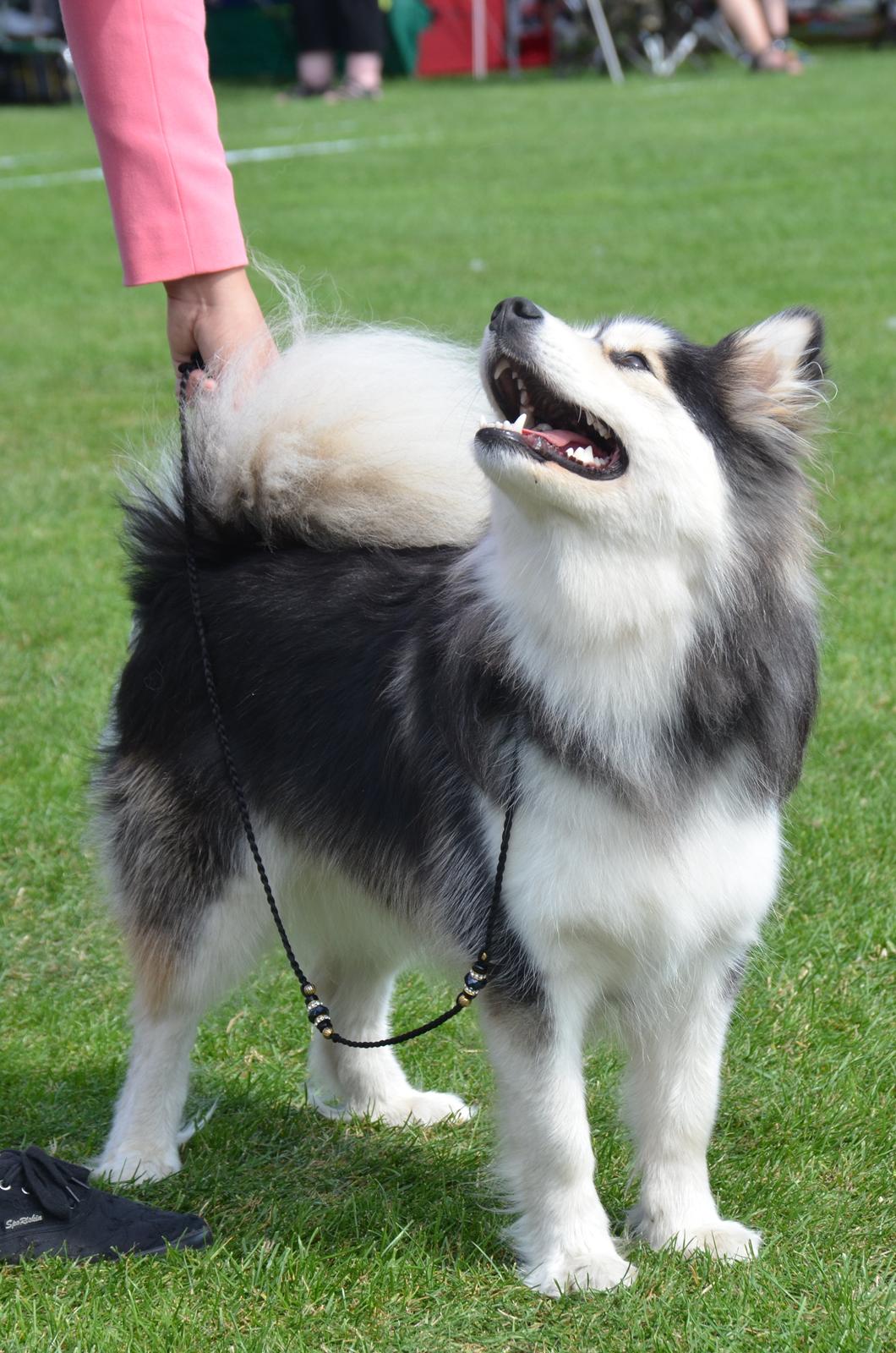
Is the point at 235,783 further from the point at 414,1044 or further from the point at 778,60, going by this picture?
the point at 778,60

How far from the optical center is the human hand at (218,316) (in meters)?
2.73

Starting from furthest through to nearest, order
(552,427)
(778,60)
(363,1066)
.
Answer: (778,60) < (363,1066) < (552,427)

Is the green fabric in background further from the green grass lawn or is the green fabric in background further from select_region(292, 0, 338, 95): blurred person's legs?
the green grass lawn

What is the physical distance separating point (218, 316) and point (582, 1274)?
5.53ft

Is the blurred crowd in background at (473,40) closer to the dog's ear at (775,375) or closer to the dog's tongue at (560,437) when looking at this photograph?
the dog's ear at (775,375)

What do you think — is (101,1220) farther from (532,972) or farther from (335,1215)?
(532,972)

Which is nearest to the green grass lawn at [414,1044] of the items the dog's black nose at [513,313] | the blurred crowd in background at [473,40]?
the dog's black nose at [513,313]

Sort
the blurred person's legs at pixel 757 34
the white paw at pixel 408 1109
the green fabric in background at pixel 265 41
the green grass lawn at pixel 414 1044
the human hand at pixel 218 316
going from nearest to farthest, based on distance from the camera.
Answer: the green grass lawn at pixel 414 1044 < the human hand at pixel 218 316 < the white paw at pixel 408 1109 < the blurred person's legs at pixel 757 34 < the green fabric in background at pixel 265 41

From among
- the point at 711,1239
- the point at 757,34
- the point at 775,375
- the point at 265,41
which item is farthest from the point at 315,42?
the point at 711,1239

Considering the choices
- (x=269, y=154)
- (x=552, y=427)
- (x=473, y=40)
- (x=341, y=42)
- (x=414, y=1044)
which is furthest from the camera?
(x=473, y=40)

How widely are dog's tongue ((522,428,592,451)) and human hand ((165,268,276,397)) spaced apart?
0.73m

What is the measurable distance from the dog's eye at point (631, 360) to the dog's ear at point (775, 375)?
0.45 feet

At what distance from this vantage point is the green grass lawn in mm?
2391

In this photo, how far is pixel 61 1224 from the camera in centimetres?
254
